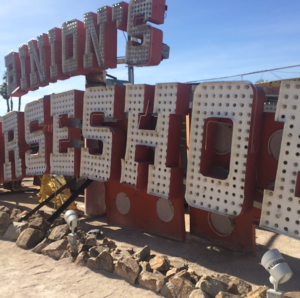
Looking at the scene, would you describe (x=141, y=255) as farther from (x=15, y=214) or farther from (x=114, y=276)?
(x=15, y=214)

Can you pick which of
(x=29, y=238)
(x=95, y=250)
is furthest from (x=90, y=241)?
(x=29, y=238)

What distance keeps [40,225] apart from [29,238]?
521 mm

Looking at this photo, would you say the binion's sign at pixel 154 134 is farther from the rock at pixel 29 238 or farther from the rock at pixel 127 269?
the rock at pixel 29 238

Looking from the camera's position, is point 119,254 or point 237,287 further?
point 119,254

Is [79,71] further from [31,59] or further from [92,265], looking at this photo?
[92,265]

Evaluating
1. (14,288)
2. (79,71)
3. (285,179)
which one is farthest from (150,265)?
(79,71)

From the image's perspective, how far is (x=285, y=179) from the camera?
13.6ft

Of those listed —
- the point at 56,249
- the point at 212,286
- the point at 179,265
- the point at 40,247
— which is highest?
the point at 212,286

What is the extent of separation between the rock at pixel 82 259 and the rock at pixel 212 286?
2.17 metres

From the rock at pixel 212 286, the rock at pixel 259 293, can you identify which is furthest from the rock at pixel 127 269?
the rock at pixel 259 293

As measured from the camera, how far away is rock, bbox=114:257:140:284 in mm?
4934

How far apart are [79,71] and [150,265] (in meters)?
6.02

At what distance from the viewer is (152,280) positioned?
185 inches

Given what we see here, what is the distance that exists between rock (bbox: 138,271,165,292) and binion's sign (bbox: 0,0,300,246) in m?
1.27
